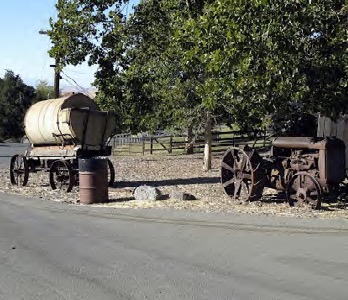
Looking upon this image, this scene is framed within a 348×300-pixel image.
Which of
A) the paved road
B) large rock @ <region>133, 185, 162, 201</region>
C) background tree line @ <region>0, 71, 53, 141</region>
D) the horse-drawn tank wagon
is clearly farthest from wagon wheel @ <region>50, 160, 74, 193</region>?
background tree line @ <region>0, 71, 53, 141</region>

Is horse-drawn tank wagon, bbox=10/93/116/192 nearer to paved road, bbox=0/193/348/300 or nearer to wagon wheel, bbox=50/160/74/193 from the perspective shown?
wagon wheel, bbox=50/160/74/193

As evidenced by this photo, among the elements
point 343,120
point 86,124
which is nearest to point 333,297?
point 343,120

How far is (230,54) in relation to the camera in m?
10.6

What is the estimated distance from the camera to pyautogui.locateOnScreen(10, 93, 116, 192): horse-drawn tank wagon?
1644 centimetres

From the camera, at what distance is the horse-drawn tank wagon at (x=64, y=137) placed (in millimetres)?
16438

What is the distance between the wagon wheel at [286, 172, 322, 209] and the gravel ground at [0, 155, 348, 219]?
0.21m

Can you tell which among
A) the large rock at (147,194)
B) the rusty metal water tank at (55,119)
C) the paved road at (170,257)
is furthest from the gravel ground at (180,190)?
the rusty metal water tank at (55,119)

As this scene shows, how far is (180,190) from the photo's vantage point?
16438 mm

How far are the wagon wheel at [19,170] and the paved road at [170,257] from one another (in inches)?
239

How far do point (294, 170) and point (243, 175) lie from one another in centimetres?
133

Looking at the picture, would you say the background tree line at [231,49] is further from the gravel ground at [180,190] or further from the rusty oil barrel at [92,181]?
the rusty oil barrel at [92,181]

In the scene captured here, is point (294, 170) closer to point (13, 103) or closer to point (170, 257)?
point (170, 257)

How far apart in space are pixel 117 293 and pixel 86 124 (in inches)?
439

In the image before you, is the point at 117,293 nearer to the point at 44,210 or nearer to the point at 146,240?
the point at 146,240
